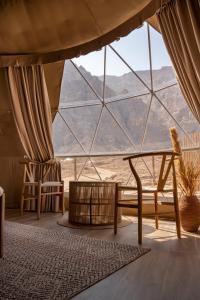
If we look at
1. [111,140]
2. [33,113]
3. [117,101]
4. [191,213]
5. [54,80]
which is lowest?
[191,213]

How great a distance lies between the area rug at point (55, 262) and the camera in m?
1.68

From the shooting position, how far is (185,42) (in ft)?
10.2

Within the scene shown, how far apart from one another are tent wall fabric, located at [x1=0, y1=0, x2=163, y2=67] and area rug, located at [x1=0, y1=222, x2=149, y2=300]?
A: 2.89 metres

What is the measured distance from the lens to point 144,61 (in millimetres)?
6938

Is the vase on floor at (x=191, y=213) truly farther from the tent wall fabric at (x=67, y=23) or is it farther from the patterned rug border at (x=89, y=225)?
the tent wall fabric at (x=67, y=23)

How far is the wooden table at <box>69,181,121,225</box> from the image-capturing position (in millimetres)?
3773

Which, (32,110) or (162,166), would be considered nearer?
(162,166)

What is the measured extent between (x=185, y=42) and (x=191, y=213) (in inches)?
76.4

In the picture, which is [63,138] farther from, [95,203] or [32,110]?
[95,203]

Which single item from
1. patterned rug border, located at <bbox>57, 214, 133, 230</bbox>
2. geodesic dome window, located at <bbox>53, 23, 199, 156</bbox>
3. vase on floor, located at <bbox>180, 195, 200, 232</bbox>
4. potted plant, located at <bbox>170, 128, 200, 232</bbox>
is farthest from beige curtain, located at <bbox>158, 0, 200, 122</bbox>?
geodesic dome window, located at <bbox>53, 23, 199, 156</bbox>

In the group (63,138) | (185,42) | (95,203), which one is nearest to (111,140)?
(63,138)

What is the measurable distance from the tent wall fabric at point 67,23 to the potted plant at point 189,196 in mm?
1996

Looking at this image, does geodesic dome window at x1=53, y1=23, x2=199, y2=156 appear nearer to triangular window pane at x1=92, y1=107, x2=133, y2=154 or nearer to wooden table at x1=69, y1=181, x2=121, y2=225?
triangular window pane at x1=92, y1=107, x2=133, y2=154

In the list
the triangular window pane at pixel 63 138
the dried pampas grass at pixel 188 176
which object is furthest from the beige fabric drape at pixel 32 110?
the dried pampas grass at pixel 188 176
